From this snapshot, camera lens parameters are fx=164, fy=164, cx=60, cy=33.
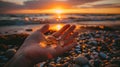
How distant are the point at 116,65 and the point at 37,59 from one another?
3208mm

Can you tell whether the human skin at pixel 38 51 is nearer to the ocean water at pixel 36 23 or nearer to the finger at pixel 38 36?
the finger at pixel 38 36

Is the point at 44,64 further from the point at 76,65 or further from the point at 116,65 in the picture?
the point at 116,65

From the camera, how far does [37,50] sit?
2682 mm

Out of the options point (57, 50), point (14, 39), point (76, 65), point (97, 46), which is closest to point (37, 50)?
point (57, 50)

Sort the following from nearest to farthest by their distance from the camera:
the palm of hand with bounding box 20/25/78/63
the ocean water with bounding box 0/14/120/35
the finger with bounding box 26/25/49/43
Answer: the palm of hand with bounding box 20/25/78/63
the finger with bounding box 26/25/49/43
the ocean water with bounding box 0/14/120/35

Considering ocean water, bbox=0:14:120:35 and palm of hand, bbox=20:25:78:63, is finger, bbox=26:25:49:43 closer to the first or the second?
palm of hand, bbox=20:25:78:63

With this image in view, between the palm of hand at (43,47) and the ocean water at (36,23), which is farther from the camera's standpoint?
the ocean water at (36,23)

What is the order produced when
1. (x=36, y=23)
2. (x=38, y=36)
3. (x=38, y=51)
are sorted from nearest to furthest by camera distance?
(x=38, y=51), (x=38, y=36), (x=36, y=23)

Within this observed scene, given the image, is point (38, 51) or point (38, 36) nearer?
point (38, 51)

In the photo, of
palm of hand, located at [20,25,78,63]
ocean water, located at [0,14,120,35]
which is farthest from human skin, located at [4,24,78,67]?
ocean water, located at [0,14,120,35]

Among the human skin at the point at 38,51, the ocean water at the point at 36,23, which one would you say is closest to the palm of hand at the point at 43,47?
the human skin at the point at 38,51

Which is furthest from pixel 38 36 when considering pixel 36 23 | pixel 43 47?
pixel 36 23

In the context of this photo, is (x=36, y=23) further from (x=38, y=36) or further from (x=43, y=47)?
(x=43, y=47)

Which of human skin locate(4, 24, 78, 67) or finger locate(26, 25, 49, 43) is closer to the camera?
human skin locate(4, 24, 78, 67)
